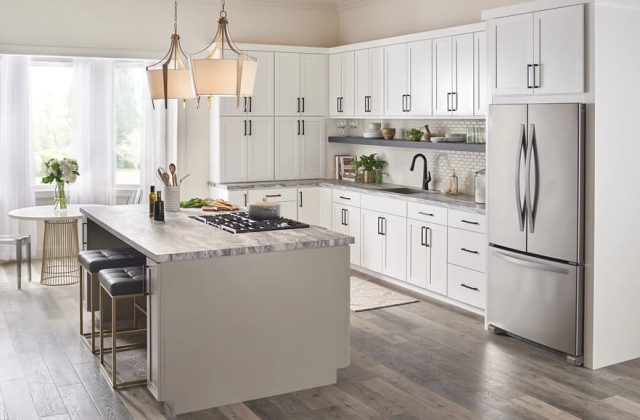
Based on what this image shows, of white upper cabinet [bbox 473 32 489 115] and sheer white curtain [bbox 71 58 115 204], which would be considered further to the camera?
sheer white curtain [bbox 71 58 115 204]

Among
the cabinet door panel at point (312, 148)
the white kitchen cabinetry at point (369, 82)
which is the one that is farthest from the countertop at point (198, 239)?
the cabinet door panel at point (312, 148)

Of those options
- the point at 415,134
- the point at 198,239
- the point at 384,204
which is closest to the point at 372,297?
the point at 384,204

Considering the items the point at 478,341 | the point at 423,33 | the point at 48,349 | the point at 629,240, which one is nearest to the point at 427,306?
the point at 478,341

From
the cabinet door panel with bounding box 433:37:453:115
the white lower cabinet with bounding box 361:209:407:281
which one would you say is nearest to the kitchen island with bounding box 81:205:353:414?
the white lower cabinet with bounding box 361:209:407:281

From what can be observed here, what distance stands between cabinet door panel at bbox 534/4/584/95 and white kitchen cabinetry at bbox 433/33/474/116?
1.26 metres

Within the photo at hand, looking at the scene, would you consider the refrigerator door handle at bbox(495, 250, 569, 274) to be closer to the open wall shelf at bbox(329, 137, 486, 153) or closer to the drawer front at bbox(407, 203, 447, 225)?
the drawer front at bbox(407, 203, 447, 225)

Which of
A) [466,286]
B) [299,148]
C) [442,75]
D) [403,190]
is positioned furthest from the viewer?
[299,148]

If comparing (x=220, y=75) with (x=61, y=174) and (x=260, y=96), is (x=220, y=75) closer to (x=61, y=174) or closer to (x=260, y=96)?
(x=61, y=174)

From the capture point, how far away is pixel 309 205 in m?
8.12

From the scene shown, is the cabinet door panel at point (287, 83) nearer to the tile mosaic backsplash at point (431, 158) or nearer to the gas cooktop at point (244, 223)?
the tile mosaic backsplash at point (431, 158)

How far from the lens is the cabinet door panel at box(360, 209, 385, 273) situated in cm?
721

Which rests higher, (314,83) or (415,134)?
(314,83)

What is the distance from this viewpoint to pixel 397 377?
4.66m

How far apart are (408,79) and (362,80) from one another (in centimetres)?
83
